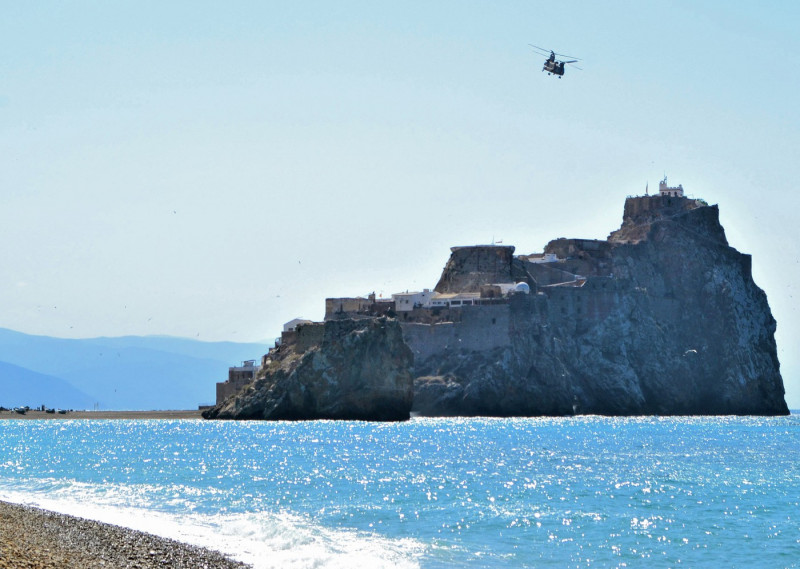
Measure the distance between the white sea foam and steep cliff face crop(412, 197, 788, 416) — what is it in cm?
7315

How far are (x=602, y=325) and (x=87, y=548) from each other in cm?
9838

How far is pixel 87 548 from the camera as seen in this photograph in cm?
2980

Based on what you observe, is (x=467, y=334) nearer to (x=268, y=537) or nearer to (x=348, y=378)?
(x=348, y=378)

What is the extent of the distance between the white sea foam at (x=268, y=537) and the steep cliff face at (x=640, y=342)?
240 feet

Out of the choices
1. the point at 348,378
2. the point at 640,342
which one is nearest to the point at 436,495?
the point at 348,378

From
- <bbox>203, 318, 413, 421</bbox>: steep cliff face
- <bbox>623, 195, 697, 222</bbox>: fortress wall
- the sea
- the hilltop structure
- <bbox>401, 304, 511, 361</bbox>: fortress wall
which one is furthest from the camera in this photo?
<bbox>623, 195, 697, 222</bbox>: fortress wall

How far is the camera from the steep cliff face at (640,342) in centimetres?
11338

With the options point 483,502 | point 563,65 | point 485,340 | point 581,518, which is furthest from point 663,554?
point 485,340

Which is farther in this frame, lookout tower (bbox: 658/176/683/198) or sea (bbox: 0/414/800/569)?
lookout tower (bbox: 658/176/683/198)

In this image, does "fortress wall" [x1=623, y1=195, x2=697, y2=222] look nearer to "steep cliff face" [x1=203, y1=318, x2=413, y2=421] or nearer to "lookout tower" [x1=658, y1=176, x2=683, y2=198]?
"lookout tower" [x1=658, y1=176, x2=683, y2=198]

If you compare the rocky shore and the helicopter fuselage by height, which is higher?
the helicopter fuselage

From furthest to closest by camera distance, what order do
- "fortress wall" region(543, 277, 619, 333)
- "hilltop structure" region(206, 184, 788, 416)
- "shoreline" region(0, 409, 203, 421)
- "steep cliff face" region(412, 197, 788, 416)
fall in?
"fortress wall" region(543, 277, 619, 333), "shoreline" region(0, 409, 203, 421), "hilltop structure" region(206, 184, 788, 416), "steep cliff face" region(412, 197, 788, 416)

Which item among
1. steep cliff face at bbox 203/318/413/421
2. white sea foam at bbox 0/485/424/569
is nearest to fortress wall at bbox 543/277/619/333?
steep cliff face at bbox 203/318/413/421

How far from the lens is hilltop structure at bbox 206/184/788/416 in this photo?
373 feet
